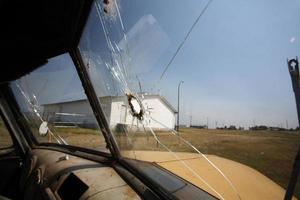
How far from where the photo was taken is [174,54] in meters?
1.09

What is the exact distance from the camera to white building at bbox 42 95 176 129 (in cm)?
140

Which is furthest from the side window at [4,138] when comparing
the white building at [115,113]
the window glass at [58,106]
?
the white building at [115,113]

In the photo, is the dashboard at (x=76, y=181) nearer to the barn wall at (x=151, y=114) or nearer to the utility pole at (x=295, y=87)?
the barn wall at (x=151, y=114)

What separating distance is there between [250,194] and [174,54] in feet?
2.23

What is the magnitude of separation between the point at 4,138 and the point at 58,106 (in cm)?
145

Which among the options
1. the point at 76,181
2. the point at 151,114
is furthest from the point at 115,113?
the point at 76,181

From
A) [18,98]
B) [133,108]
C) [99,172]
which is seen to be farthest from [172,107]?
[18,98]

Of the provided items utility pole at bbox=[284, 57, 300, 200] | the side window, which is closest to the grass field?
utility pole at bbox=[284, 57, 300, 200]

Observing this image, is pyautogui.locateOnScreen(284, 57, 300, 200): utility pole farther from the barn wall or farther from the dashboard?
the dashboard

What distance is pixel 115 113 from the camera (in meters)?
2.00

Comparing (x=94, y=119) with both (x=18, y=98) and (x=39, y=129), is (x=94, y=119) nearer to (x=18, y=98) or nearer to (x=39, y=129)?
(x=39, y=129)

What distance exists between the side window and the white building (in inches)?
34.1

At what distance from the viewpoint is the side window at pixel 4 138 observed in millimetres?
3559

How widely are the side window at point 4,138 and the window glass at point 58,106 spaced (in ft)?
1.39
